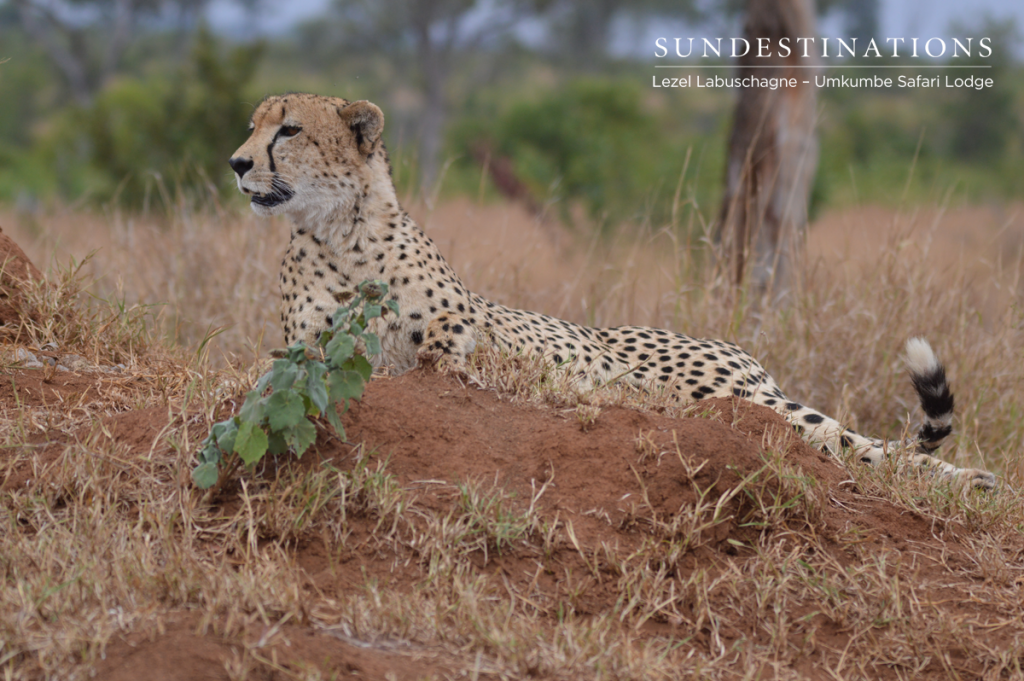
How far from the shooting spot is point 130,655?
65.8 inches

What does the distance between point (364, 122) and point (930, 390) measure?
6.21 feet

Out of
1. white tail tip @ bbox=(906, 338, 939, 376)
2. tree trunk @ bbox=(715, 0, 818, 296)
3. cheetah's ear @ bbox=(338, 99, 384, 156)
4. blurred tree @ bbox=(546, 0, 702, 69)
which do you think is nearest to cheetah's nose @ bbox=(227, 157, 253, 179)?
cheetah's ear @ bbox=(338, 99, 384, 156)

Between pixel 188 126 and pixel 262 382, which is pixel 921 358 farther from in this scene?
pixel 188 126

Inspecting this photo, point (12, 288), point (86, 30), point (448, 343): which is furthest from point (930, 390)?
point (86, 30)

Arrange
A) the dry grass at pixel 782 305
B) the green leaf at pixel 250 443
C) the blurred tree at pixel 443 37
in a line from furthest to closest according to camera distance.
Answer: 1. the blurred tree at pixel 443 37
2. the dry grass at pixel 782 305
3. the green leaf at pixel 250 443

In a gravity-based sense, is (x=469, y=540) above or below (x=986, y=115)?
below

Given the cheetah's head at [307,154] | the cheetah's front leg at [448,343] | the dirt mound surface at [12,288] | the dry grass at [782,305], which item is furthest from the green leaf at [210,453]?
the dry grass at [782,305]

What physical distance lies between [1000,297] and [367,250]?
316cm

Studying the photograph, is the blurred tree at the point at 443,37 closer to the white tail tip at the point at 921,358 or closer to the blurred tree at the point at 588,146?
the blurred tree at the point at 588,146

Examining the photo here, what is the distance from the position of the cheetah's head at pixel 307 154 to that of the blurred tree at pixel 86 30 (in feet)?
76.2

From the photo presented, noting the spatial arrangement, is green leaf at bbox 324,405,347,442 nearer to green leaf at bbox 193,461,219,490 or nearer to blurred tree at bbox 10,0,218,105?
green leaf at bbox 193,461,219,490

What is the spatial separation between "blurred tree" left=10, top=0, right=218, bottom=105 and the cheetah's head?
2322cm

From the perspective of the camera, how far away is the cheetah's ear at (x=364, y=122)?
304cm

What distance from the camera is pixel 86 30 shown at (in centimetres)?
2864
